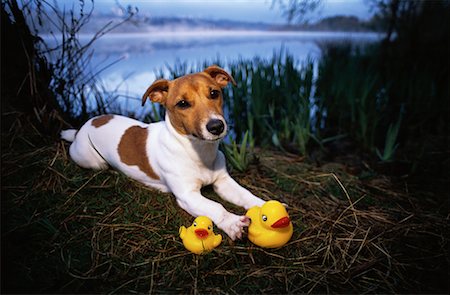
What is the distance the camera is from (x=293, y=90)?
3.23 m

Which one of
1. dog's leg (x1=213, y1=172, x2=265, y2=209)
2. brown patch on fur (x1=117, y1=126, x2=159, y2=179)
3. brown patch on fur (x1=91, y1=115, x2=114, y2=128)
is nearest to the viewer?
dog's leg (x1=213, y1=172, x2=265, y2=209)

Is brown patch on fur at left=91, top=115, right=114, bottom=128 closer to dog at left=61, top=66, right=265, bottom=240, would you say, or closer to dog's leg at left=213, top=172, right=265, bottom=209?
dog at left=61, top=66, right=265, bottom=240

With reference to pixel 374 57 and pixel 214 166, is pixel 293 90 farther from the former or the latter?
pixel 374 57

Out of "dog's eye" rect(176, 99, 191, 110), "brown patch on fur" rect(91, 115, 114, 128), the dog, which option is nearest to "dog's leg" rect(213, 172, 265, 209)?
the dog

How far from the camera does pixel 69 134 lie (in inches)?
90.6

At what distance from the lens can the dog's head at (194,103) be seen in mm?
1603

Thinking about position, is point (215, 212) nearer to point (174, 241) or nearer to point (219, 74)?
point (174, 241)

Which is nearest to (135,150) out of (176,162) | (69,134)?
(176,162)

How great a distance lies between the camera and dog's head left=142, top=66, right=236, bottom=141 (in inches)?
63.1

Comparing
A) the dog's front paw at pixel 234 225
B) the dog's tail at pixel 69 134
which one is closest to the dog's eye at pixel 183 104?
the dog's front paw at pixel 234 225

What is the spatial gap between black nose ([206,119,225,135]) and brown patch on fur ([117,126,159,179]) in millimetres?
616

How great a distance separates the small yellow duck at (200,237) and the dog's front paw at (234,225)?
8 cm

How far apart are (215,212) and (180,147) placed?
444 millimetres

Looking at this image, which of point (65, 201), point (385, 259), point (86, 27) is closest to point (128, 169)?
point (65, 201)
